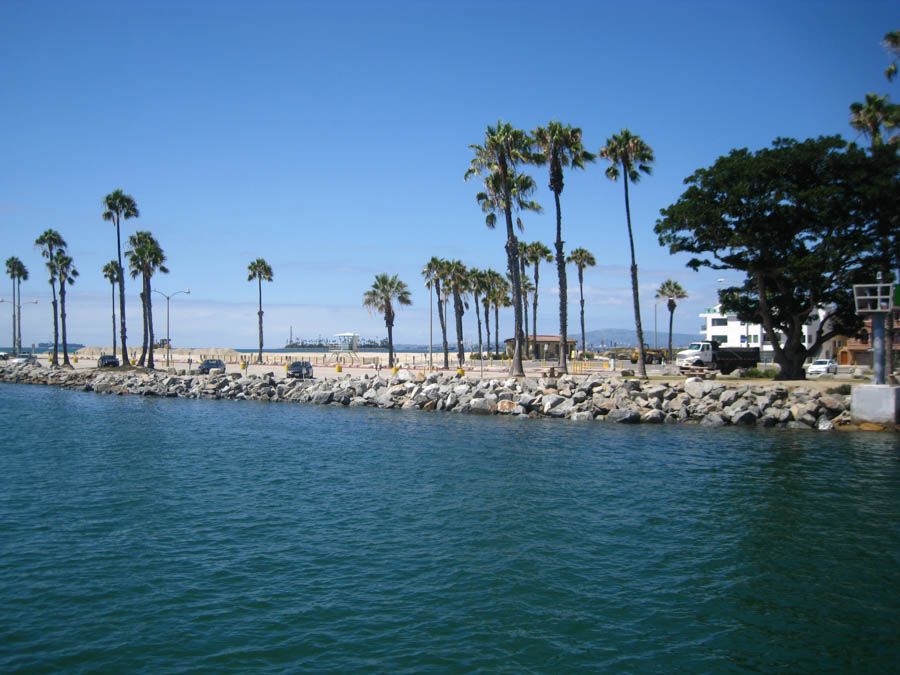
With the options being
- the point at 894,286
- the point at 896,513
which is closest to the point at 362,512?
the point at 896,513

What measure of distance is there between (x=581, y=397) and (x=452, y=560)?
25.1 m

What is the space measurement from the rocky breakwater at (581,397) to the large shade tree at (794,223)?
19.8 ft

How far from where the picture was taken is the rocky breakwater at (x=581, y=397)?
31859 mm

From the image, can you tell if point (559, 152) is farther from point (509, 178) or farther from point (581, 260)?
point (581, 260)

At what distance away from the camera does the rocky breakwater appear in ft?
105

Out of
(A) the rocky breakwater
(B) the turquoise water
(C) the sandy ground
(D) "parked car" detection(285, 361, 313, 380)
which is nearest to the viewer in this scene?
(B) the turquoise water

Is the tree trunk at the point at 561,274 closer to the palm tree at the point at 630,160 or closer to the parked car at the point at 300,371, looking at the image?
the palm tree at the point at 630,160

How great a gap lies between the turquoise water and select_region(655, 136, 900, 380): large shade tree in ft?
48.3

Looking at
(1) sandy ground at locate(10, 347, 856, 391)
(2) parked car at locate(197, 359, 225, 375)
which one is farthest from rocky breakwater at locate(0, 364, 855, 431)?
(2) parked car at locate(197, 359, 225, 375)

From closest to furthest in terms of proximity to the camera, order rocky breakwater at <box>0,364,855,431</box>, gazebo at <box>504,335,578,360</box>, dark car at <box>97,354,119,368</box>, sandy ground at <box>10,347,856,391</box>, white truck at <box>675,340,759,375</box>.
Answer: rocky breakwater at <box>0,364,855,431</box>, sandy ground at <box>10,347,856,391</box>, white truck at <box>675,340,759,375</box>, dark car at <box>97,354,119,368</box>, gazebo at <box>504,335,578,360</box>

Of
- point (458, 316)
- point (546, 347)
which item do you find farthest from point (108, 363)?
point (546, 347)

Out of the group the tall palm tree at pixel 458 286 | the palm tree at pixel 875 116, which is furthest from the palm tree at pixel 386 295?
the palm tree at pixel 875 116

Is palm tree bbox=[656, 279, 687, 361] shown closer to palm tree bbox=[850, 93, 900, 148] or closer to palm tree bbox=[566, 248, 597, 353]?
palm tree bbox=[566, 248, 597, 353]

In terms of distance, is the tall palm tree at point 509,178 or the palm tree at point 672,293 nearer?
the tall palm tree at point 509,178
